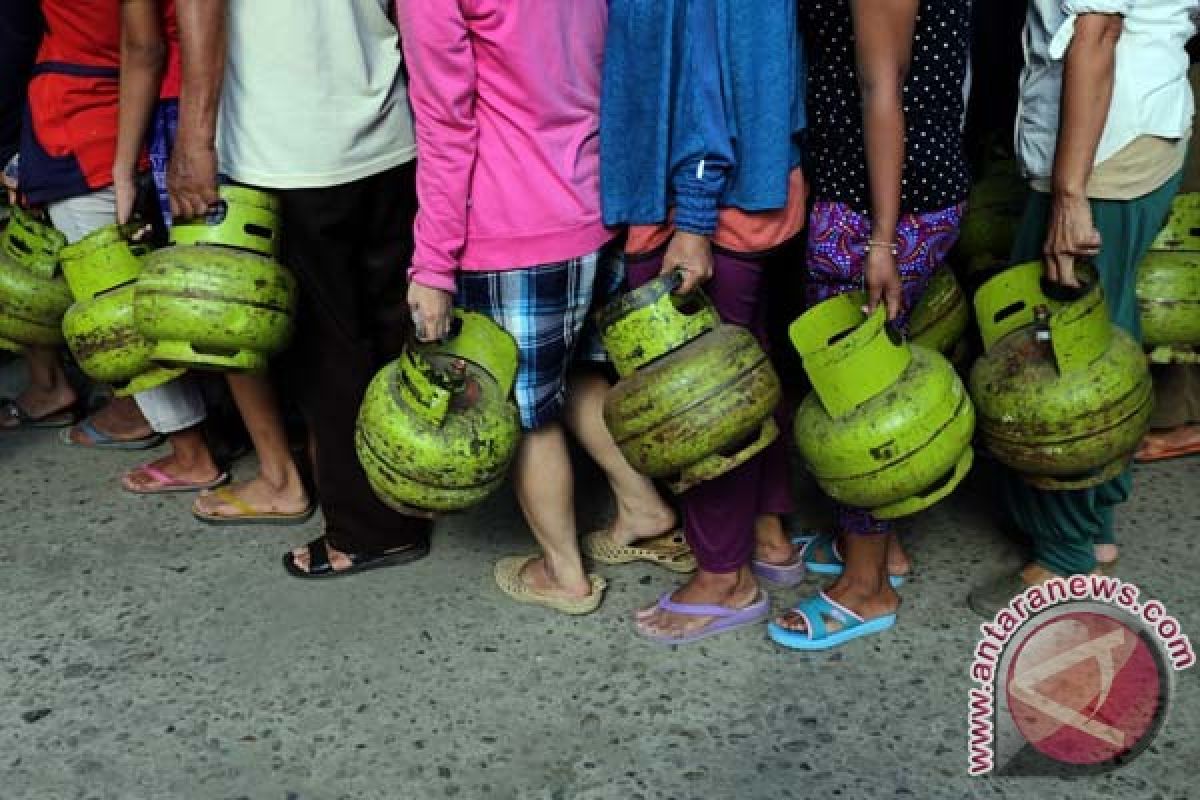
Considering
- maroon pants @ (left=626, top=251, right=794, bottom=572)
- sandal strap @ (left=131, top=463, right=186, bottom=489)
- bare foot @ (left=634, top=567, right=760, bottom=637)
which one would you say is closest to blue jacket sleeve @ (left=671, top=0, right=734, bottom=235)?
maroon pants @ (left=626, top=251, right=794, bottom=572)

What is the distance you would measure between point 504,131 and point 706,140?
17.0 inches

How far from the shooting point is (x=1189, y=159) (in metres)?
3.57

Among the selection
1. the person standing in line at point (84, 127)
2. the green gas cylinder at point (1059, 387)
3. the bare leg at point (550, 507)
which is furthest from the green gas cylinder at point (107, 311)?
the green gas cylinder at point (1059, 387)

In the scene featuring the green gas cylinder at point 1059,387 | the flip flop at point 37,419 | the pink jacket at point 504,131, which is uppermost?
the pink jacket at point 504,131

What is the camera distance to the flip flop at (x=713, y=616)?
3016mm

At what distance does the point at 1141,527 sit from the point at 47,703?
2862mm

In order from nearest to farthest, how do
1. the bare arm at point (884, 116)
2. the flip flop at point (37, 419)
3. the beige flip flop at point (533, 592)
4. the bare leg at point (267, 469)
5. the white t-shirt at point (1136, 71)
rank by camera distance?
the bare arm at point (884, 116), the white t-shirt at point (1136, 71), the beige flip flop at point (533, 592), the bare leg at point (267, 469), the flip flop at point (37, 419)

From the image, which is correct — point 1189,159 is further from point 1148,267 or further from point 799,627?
point 799,627

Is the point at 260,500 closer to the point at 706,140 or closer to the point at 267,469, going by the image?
the point at 267,469

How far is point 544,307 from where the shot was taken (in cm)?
275

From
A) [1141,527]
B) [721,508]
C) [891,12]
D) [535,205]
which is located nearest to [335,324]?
[535,205]

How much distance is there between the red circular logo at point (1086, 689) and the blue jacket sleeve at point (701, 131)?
1272 millimetres

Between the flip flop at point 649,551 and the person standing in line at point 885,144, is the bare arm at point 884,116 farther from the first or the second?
the flip flop at point 649,551

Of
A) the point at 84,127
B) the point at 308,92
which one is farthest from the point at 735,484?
the point at 84,127
